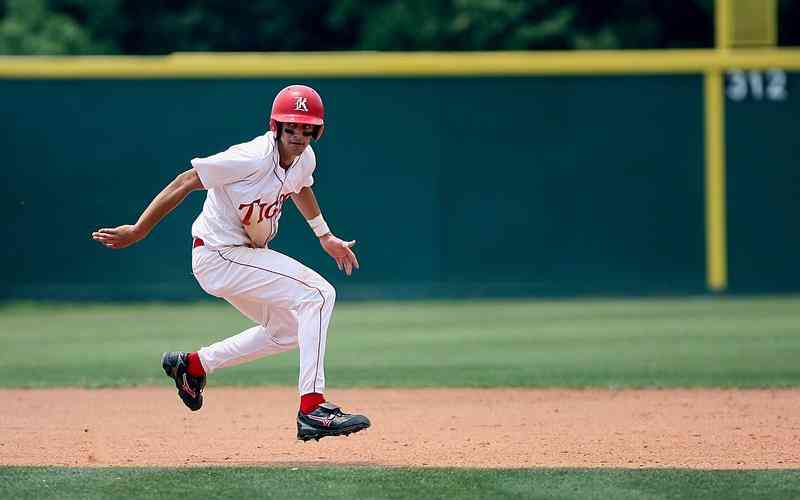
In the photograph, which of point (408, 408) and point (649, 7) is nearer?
point (408, 408)

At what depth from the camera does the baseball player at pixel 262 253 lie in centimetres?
564

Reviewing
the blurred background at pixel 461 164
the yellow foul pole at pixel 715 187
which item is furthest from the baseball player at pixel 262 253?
the yellow foul pole at pixel 715 187

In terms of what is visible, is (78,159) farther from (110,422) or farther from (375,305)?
(110,422)

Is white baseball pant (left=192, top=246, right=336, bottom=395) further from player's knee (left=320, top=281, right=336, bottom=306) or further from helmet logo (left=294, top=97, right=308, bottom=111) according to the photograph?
helmet logo (left=294, top=97, right=308, bottom=111)

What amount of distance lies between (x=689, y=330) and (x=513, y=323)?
178 centimetres

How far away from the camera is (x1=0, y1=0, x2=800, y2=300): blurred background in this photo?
1499 centimetres

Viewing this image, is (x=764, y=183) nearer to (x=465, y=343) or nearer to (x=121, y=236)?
(x=465, y=343)

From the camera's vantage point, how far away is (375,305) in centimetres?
1494

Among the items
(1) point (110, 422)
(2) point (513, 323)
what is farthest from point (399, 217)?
(1) point (110, 422)

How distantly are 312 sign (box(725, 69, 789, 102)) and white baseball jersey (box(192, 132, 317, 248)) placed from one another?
10.2 m

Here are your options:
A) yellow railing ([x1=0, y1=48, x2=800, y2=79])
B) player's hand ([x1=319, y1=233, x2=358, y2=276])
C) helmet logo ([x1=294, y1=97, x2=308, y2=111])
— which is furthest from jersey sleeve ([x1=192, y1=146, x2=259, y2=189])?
yellow railing ([x1=0, y1=48, x2=800, y2=79])

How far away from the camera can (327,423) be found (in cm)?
560

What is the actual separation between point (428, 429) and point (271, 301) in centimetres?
140

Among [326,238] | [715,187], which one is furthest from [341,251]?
[715,187]
